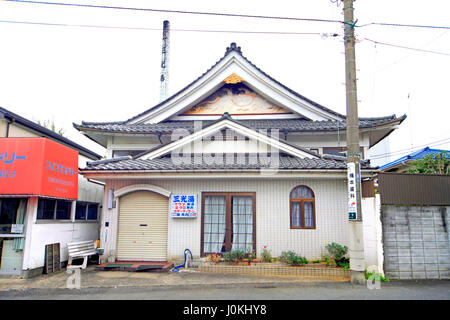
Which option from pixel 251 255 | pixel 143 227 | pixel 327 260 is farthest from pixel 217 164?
pixel 327 260

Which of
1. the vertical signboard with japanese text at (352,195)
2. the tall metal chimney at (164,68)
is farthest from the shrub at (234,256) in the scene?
the tall metal chimney at (164,68)

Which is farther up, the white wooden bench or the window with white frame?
the window with white frame

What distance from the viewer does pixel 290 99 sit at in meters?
13.3

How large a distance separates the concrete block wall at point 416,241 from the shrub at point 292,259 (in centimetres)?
219

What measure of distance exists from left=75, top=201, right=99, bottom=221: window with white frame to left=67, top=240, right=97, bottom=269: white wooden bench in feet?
4.08

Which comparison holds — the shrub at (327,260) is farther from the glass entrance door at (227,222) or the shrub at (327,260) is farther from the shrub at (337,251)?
the glass entrance door at (227,222)

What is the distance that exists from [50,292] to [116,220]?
341 cm

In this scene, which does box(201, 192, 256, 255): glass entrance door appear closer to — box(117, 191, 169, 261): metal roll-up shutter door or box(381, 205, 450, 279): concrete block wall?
box(117, 191, 169, 261): metal roll-up shutter door

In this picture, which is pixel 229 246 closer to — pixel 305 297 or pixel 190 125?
pixel 305 297

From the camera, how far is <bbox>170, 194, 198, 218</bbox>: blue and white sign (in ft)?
33.2

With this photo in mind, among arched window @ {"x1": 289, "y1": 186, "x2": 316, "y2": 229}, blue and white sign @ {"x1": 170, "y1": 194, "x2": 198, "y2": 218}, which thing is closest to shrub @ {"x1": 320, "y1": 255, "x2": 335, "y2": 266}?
arched window @ {"x1": 289, "y1": 186, "x2": 316, "y2": 229}

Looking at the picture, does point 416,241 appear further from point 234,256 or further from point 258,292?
point 234,256

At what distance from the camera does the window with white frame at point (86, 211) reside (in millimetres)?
11609
